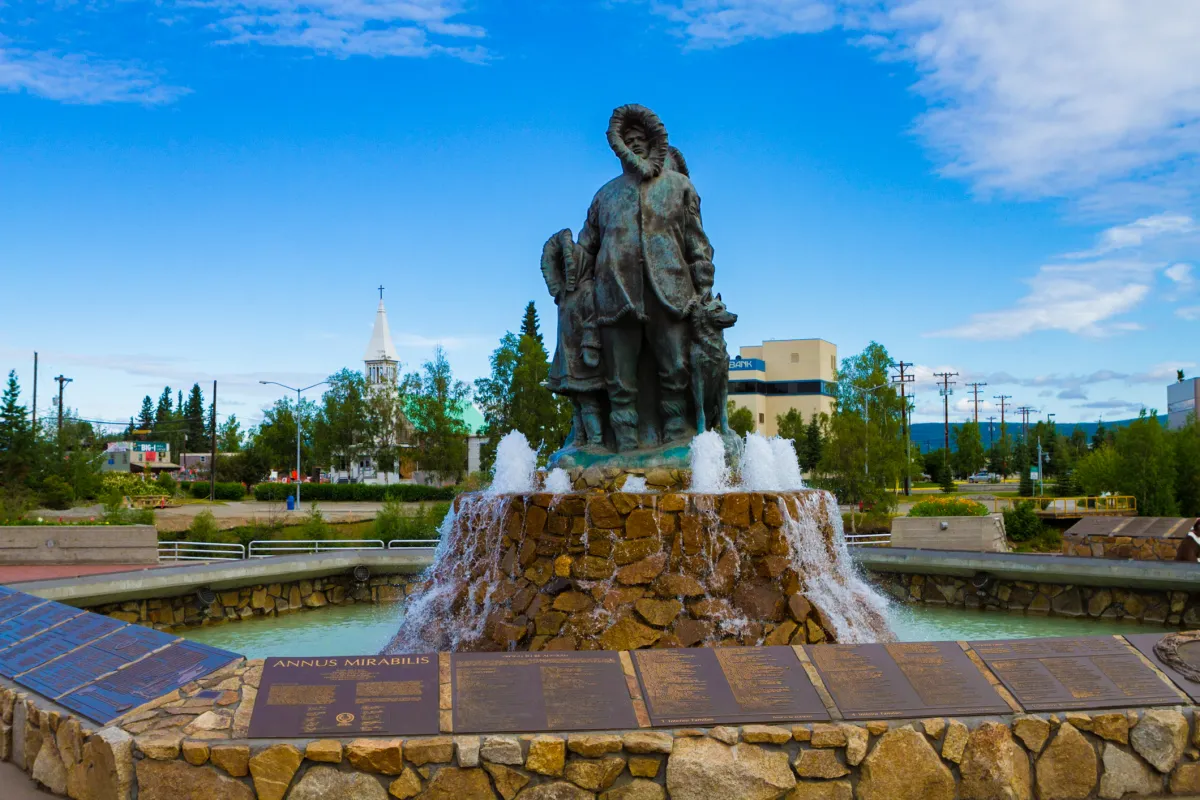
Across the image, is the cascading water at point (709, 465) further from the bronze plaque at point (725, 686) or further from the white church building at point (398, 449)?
the white church building at point (398, 449)

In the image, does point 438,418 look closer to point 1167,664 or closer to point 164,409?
point 1167,664

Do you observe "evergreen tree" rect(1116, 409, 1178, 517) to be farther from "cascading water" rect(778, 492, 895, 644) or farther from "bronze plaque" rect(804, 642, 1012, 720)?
"bronze plaque" rect(804, 642, 1012, 720)

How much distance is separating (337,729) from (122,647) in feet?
6.15

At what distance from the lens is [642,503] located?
7434 millimetres

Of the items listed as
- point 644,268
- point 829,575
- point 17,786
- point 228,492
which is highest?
point 644,268

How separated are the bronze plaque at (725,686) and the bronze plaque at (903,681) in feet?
0.51

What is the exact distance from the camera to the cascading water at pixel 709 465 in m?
8.25

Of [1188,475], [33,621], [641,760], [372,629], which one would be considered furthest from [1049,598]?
[1188,475]

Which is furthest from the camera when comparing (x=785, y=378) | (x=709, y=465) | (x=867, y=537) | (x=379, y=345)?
(x=379, y=345)

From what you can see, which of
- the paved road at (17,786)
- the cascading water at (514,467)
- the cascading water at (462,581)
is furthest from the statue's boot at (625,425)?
the paved road at (17,786)

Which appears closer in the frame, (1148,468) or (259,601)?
(259,601)

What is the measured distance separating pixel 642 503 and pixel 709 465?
1119 millimetres

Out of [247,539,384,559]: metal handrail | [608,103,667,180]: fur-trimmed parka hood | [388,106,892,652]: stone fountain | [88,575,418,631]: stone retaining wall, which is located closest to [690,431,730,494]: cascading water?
[388,106,892,652]: stone fountain

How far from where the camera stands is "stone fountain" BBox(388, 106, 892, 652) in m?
7.30
